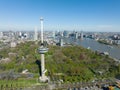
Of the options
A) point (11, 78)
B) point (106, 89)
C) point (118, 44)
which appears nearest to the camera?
point (106, 89)

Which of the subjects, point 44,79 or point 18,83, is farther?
point 44,79

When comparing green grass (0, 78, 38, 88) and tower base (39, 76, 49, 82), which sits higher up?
tower base (39, 76, 49, 82)

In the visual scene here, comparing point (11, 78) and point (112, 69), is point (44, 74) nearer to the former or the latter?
point (11, 78)

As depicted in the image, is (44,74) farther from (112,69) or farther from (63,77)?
(112,69)

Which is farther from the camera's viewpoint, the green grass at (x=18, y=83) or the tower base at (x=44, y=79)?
the tower base at (x=44, y=79)

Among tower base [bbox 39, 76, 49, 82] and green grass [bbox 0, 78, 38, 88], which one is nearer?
green grass [bbox 0, 78, 38, 88]

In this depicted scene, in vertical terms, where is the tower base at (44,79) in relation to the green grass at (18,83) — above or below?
above

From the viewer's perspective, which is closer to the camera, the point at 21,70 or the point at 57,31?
the point at 21,70

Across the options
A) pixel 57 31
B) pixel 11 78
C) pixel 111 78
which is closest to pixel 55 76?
pixel 11 78

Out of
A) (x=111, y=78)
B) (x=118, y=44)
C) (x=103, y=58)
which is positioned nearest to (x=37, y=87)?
(x=111, y=78)

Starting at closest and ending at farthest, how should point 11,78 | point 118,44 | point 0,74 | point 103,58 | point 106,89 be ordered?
point 106,89
point 11,78
point 0,74
point 103,58
point 118,44
